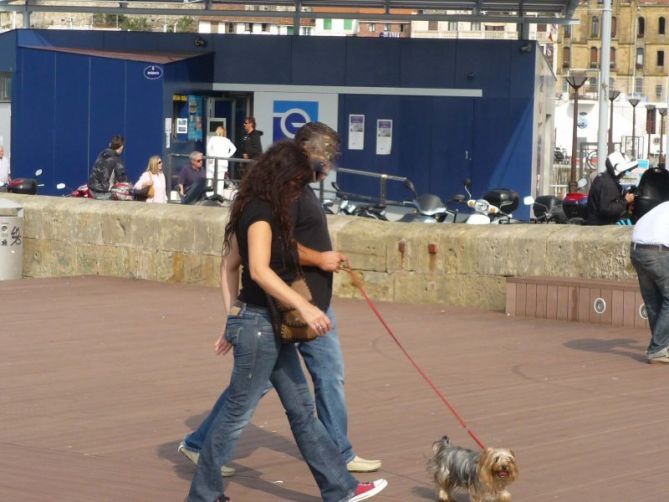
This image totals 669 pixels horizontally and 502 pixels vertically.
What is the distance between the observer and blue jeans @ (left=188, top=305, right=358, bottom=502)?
5.89 meters

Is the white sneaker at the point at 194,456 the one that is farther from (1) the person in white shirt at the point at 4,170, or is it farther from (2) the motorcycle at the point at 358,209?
(1) the person in white shirt at the point at 4,170

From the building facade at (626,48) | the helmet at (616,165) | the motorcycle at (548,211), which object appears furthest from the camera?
the building facade at (626,48)

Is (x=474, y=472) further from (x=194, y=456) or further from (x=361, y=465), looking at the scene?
(x=194, y=456)

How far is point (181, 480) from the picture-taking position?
6.78m

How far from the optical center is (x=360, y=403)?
28.9 feet

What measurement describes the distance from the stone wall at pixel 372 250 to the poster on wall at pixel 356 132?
12390mm

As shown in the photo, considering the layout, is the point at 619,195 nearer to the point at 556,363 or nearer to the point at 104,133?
the point at 556,363

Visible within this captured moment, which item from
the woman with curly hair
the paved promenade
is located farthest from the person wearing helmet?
the woman with curly hair

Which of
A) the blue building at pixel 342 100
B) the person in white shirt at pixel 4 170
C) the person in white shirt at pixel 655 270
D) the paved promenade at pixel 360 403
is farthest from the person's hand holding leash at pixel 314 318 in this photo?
the blue building at pixel 342 100

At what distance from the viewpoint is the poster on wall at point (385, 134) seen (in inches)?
1126

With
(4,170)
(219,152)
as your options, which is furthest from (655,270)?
(4,170)

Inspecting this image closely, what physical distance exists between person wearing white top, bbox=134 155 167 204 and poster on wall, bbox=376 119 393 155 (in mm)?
8224

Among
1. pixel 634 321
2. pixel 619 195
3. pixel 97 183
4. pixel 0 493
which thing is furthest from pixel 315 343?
pixel 97 183

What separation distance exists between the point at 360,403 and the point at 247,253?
3.15m
